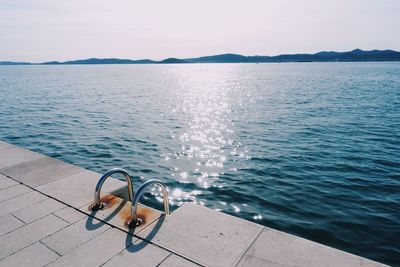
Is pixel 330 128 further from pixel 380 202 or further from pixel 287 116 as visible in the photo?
pixel 380 202

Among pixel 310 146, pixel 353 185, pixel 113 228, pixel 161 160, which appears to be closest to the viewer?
pixel 113 228

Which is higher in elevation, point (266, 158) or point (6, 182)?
point (6, 182)

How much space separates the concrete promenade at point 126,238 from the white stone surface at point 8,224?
2cm

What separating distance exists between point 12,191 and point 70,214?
7.06 feet

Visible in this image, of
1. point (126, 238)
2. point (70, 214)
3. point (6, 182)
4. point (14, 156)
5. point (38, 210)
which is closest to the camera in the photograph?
point (126, 238)

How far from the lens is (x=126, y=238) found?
4.76 meters

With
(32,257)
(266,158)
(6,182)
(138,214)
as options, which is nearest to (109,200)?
(138,214)

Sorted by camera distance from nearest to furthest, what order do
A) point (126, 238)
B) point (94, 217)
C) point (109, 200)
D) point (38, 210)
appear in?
point (126, 238) < point (94, 217) < point (38, 210) < point (109, 200)

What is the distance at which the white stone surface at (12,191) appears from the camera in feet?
20.7

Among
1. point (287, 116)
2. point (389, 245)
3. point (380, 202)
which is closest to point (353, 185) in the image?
point (380, 202)

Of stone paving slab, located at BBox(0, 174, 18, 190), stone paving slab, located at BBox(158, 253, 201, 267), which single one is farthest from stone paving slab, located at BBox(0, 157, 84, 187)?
stone paving slab, located at BBox(158, 253, 201, 267)

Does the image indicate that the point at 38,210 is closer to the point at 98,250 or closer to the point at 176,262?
the point at 98,250

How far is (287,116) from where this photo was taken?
2411cm

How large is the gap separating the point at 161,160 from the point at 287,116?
47.7 ft
